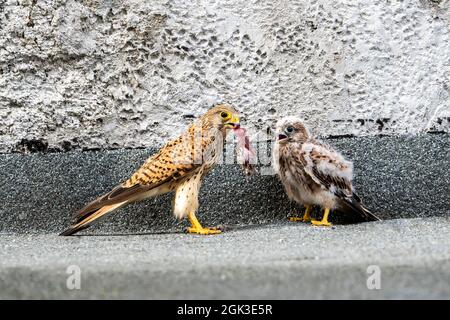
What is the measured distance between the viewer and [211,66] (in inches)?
135

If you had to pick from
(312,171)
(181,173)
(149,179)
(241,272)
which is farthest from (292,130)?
(241,272)

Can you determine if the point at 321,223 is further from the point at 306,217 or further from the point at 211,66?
the point at 211,66

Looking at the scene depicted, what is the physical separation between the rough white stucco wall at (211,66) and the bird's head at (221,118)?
272 millimetres

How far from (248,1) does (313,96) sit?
55 centimetres

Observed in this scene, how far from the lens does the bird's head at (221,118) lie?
3182mm

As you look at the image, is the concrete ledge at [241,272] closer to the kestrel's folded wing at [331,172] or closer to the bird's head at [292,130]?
the kestrel's folded wing at [331,172]

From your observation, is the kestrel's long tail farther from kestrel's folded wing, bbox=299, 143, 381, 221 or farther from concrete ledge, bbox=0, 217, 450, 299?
kestrel's folded wing, bbox=299, 143, 381, 221

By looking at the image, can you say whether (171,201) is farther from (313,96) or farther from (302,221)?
(313,96)

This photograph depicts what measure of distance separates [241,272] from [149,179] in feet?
3.87

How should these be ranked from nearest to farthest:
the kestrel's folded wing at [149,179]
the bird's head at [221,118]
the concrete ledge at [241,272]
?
the concrete ledge at [241,272] → the kestrel's folded wing at [149,179] → the bird's head at [221,118]

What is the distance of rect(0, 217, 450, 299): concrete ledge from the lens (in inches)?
73.7

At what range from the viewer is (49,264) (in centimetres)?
210

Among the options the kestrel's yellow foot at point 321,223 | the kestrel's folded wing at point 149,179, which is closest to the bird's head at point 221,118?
the kestrel's folded wing at point 149,179
